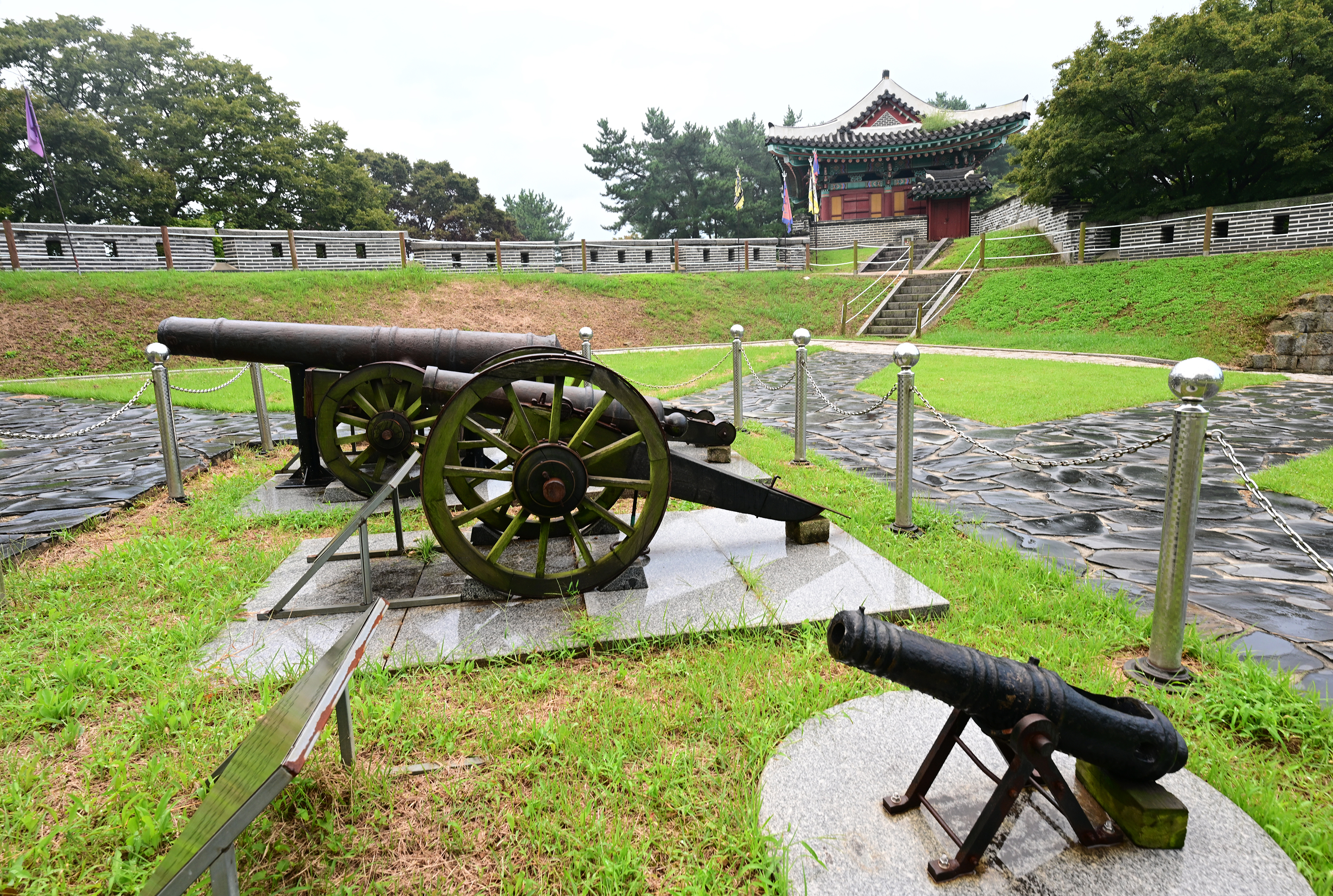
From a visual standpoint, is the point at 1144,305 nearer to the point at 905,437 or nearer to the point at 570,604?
the point at 905,437

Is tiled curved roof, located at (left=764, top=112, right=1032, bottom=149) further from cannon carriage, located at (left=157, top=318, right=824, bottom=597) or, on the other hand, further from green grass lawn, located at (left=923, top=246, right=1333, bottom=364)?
cannon carriage, located at (left=157, top=318, right=824, bottom=597)

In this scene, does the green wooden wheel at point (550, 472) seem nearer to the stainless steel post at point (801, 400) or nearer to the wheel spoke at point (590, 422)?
the wheel spoke at point (590, 422)

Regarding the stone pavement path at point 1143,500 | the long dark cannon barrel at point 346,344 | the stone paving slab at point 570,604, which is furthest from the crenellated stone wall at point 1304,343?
the long dark cannon barrel at point 346,344

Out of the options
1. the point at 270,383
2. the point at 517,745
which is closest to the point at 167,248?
the point at 270,383

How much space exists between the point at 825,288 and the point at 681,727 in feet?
81.1

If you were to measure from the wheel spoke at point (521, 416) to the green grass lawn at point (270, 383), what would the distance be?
262 inches

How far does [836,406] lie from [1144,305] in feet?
36.1

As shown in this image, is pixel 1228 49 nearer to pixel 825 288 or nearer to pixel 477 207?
pixel 825 288

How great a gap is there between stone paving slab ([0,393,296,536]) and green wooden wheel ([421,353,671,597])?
334 cm

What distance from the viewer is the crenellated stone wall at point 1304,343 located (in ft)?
40.1

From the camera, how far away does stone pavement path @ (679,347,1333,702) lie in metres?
3.28

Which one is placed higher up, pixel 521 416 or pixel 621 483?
pixel 521 416

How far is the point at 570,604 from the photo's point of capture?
3389 mm

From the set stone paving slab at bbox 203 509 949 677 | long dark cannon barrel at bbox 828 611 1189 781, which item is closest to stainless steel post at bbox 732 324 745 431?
stone paving slab at bbox 203 509 949 677
